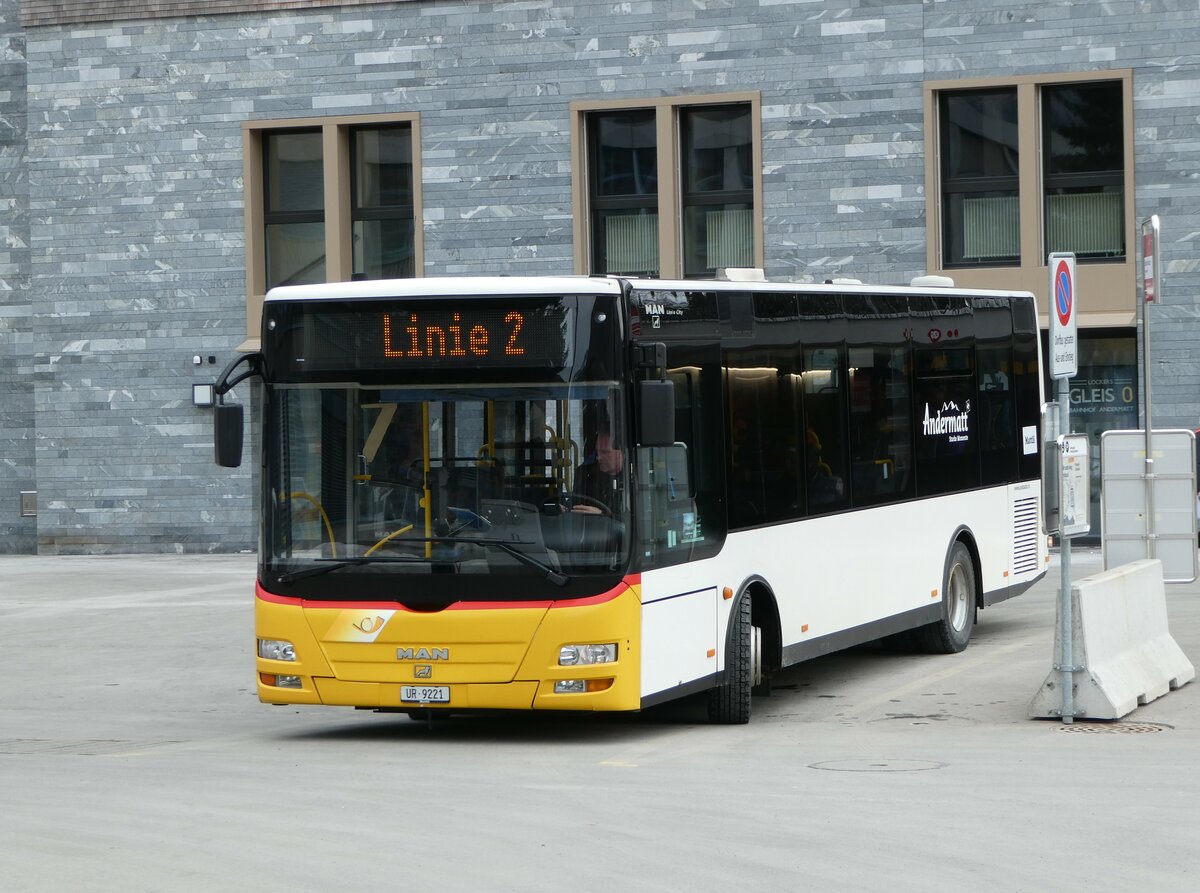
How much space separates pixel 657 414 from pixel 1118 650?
3.37m

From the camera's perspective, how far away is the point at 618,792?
382 inches

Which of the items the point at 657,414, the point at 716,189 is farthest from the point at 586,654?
the point at 716,189

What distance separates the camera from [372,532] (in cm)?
1148

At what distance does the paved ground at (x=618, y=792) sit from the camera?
778cm

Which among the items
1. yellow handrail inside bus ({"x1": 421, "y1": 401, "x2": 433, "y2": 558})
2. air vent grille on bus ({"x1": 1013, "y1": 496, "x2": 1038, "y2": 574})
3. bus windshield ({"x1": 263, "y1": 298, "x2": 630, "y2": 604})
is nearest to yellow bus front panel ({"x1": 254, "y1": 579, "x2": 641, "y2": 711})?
bus windshield ({"x1": 263, "y1": 298, "x2": 630, "y2": 604})

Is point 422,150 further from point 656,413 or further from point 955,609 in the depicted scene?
point 656,413

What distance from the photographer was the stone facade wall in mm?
25766

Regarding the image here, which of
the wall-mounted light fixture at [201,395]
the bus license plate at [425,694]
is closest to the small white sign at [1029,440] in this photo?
the bus license plate at [425,694]

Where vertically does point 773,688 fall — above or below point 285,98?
below

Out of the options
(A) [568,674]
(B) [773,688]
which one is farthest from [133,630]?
(A) [568,674]

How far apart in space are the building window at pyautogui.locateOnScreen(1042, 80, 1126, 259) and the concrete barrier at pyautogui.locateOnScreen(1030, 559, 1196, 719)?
12.9 meters

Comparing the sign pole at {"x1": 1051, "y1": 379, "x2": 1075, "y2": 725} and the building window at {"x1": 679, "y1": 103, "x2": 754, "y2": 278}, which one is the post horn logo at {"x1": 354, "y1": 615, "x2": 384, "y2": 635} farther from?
the building window at {"x1": 679, "y1": 103, "x2": 754, "y2": 278}

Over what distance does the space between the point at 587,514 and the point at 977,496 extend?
20.2 ft

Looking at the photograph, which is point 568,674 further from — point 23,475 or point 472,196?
point 23,475
